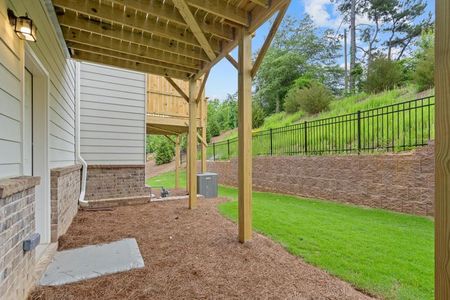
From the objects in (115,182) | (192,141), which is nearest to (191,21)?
(192,141)

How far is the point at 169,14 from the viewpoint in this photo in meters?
3.47

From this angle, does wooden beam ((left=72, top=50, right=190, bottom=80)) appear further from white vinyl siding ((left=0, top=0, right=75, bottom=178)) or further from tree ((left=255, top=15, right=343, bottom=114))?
tree ((left=255, top=15, right=343, bottom=114))

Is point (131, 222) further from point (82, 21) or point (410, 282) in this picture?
point (410, 282)

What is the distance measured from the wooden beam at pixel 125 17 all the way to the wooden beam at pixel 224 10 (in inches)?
37.2

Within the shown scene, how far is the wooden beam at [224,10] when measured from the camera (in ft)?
10.4

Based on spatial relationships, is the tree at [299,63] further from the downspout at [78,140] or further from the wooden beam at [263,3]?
the wooden beam at [263,3]

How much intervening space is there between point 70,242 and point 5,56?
8.25 ft

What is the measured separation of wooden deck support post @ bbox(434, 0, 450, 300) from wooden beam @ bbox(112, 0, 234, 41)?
10.2 ft

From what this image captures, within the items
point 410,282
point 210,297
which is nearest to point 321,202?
point 410,282

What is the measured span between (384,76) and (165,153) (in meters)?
17.4

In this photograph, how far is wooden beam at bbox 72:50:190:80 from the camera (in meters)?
4.93

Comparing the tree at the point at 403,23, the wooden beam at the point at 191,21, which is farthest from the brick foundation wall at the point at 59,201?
the tree at the point at 403,23

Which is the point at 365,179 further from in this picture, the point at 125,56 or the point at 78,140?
the point at 78,140

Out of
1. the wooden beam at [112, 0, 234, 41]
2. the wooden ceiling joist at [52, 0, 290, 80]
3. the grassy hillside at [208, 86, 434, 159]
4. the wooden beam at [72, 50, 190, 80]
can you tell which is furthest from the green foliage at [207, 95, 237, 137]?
the wooden beam at [112, 0, 234, 41]
